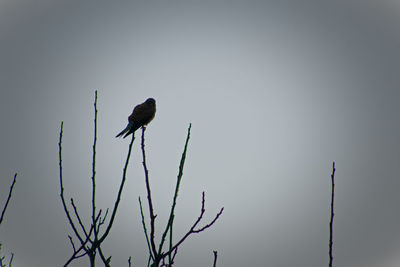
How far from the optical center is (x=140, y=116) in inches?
332

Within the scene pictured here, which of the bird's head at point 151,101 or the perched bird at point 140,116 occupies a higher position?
the bird's head at point 151,101

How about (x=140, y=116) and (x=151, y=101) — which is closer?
(x=140, y=116)

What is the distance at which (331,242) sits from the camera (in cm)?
278

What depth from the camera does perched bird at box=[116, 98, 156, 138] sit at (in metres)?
8.36

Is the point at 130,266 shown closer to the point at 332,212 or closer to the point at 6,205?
the point at 6,205

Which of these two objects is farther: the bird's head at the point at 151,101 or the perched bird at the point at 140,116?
the bird's head at the point at 151,101

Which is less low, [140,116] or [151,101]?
[151,101]

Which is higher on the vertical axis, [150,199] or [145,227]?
[150,199]

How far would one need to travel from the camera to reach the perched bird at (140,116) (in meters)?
8.36

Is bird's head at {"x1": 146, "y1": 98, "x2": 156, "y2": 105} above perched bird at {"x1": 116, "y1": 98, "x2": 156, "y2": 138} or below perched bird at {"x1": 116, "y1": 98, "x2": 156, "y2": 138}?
above

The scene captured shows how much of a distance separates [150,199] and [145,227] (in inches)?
23.2

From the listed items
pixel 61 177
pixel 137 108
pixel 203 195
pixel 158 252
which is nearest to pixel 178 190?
pixel 203 195

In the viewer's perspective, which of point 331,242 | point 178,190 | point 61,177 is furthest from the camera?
point 61,177

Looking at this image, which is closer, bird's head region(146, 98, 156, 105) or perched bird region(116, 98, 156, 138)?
perched bird region(116, 98, 156, 138)
